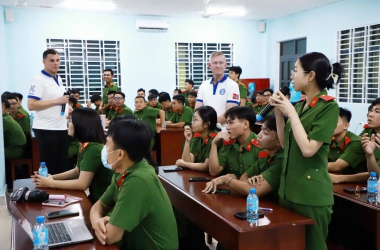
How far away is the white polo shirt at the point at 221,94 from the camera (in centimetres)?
344

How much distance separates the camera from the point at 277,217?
1.68 meters

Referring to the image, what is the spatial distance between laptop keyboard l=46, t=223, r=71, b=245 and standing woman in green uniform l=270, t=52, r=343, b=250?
106 cm

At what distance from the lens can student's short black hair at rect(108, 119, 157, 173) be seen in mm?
1551

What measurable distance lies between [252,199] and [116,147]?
26.3 inches

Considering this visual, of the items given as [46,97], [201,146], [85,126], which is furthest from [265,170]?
[46,97]

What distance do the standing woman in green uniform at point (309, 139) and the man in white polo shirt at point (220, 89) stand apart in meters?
1.61

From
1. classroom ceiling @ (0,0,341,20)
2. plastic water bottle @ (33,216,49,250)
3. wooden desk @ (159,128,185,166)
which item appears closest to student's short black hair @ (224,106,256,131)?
plastic water bottle @ (33,216,49,250)

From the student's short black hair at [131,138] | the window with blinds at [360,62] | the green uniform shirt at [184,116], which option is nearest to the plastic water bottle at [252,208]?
the student's short black hair at [131,138]

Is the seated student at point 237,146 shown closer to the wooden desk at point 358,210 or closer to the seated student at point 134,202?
the wooden desk at point 358,210

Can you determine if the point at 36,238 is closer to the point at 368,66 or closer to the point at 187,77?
the point at 368,66

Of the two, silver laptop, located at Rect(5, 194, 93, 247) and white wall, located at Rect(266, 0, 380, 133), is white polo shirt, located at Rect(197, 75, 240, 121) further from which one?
white wall, located at Rect(266, 0, 380, 133)

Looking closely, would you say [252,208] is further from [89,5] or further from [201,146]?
[89,5]

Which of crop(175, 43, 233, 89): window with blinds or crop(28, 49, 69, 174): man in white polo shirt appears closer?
crop(28, 49, 69, 174): man in white polo shirt

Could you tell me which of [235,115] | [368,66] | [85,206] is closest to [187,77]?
[368,66]
